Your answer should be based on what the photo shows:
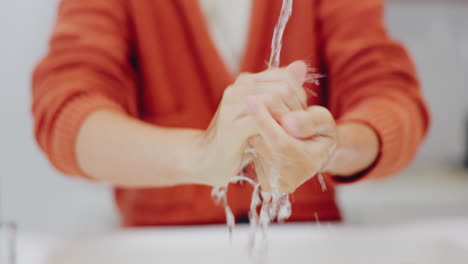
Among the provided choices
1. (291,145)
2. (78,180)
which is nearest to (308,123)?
(291,145)

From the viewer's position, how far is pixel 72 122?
285mm

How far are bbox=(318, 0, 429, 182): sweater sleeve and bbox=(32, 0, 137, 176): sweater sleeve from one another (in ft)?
0.38

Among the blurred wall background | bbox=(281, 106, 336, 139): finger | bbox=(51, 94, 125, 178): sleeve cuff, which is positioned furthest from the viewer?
the blurred wall background

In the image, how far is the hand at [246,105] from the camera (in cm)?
17

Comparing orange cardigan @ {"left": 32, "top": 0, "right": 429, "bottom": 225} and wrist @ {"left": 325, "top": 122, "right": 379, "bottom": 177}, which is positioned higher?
orange cardigan @ {"left": 32, "top": 0, "right": 429, "bottom": 225}

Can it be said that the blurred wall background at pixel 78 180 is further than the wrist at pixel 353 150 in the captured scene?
Yes

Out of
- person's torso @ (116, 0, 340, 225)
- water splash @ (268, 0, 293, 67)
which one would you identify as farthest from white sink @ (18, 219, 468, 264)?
water splash @ (268, 0, 293, 67)

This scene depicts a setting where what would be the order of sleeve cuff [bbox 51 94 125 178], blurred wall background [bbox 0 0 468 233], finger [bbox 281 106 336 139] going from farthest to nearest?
blurred wall background [bbox 0 0 468 233] → sleeve cuff [bbox 51 94 125 178] → finger [bbox 281 106 336 139]

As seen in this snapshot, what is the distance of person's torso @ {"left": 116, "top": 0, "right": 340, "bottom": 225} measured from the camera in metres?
0.22

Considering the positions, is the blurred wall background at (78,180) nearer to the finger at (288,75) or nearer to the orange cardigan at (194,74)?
Answer: the orange cardigan at (194,74)

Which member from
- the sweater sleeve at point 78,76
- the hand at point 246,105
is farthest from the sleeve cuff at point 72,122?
the hand at point 246,105

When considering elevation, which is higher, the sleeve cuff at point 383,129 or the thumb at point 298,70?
the thumb at point 298,70

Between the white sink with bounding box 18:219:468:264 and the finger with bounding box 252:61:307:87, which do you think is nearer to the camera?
the finger with bounding box 252:61:307:87

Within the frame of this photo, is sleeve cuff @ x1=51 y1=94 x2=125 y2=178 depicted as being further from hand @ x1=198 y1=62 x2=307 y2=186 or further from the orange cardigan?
hand @ x1=198 y1=62 x2=307 y2=186
